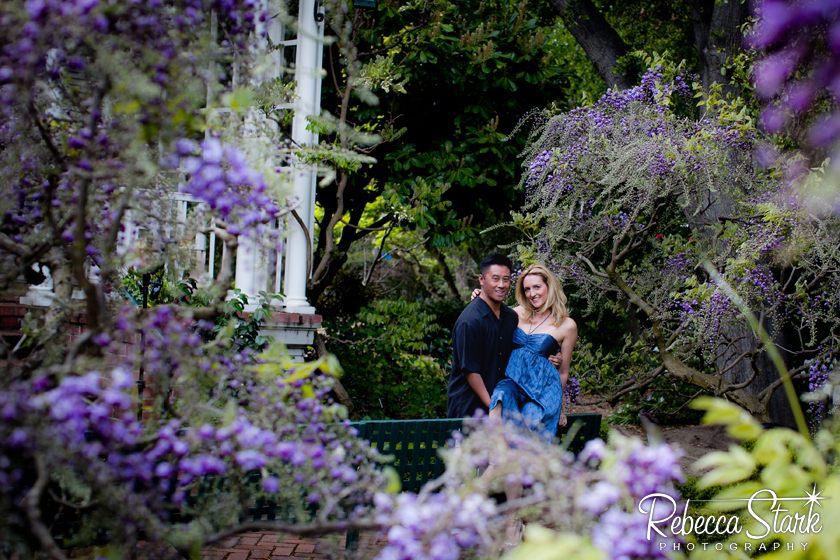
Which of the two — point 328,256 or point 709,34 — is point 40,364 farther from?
point 709,34

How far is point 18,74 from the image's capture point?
1.34 metres

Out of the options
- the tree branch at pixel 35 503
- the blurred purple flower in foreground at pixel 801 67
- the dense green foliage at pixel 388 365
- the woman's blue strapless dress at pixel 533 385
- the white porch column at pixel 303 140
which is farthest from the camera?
the dense green foliage at pixel 388 365

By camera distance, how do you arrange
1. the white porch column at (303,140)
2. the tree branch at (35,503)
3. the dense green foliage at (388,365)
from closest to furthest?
the tree branch at (35,503) → the white porch column at (303,140) → the dense green foliage at (388,365)

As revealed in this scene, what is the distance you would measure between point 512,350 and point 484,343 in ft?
0.74

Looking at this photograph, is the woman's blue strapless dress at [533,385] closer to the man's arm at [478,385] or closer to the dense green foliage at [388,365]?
the man's arm at [478,385]

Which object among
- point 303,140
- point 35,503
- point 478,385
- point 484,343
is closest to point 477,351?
point 484,343

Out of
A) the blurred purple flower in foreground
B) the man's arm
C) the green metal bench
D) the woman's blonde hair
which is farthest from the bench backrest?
the blurred purple flower in foreground

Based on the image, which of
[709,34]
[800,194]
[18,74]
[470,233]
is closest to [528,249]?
[470,233]

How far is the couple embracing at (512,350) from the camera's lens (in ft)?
12.0

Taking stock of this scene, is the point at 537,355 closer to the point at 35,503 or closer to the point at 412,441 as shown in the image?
the point at 412,441

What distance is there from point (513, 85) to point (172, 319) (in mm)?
5767

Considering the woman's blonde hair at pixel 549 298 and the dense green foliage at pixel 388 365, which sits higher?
the woman's blonde hair at pixel 549 298

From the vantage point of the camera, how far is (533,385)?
367 cm

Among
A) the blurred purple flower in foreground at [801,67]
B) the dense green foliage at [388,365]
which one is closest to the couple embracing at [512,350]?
the blurred purple flower in foreground at [801,67]
